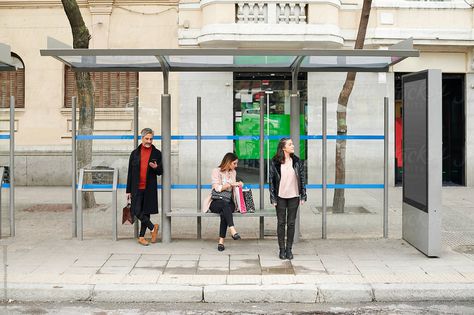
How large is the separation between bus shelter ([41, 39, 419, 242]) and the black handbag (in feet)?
2.47

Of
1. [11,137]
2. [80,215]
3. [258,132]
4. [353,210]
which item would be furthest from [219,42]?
[80,215]

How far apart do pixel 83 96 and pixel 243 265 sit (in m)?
6.08

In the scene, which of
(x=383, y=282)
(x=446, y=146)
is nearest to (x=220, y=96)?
(x=383, y=282)

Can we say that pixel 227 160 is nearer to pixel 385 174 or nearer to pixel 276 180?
pixel 276 180

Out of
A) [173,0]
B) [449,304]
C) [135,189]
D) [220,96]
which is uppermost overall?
[173,0]

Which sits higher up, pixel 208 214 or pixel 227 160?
pixel 227 160

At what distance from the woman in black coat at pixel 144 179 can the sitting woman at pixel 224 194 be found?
847 millimetres

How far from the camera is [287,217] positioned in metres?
8.23

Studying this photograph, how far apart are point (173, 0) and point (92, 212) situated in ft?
A: 25.5

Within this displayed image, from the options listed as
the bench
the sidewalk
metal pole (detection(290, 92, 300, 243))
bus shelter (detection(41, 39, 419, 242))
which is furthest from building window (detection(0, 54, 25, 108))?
metal pole (detection(290, 92, 300, 243))

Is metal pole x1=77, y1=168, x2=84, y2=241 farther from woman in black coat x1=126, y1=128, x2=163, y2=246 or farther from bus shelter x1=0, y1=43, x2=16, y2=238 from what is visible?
bus shelter x1=0, y1=43, x2=16, y2=238

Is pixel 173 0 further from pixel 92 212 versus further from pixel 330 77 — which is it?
pixel 92 212

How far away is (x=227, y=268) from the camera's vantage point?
24.9 ft

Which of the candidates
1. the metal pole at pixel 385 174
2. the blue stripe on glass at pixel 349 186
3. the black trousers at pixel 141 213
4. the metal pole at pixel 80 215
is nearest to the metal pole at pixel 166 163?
the black trousers at pixel 141 213
